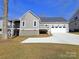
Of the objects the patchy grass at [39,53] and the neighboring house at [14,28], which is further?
the neighboring house at [14,28]

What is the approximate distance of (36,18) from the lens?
42.8m

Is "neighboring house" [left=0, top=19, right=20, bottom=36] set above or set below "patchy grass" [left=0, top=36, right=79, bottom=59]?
above

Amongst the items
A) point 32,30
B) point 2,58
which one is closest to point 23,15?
point 32,30

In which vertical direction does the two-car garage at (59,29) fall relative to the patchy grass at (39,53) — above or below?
above

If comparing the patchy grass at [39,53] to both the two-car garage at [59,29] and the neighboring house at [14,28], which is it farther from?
the two-car garage at [59,29]

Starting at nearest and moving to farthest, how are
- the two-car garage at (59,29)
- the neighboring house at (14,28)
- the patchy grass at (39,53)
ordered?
the patchy grass at (39,53) → the neighboring house at (14,28) → the two-car garage at (59,29)

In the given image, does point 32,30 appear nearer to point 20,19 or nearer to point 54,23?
point 20,19

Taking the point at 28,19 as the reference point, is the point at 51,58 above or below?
below

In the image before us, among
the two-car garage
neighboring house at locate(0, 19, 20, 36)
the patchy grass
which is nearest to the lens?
the patchy grass

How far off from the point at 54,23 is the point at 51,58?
2061 inches

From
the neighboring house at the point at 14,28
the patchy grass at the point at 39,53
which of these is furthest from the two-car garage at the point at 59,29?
the patchy grass at the point at 39,53

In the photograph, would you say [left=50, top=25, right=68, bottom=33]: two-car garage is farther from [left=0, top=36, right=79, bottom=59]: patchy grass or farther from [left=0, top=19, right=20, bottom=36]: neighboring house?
[left=0, top=36, right=79, bottom=59]: patchy grass

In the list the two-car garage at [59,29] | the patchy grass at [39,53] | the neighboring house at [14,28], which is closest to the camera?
the patchy grass at [39,53]

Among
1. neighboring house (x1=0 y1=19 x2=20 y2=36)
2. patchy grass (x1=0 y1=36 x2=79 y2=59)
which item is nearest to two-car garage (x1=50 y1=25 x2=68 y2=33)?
neighboring house (x1=0 y1=19 x2=20 y2=36)
